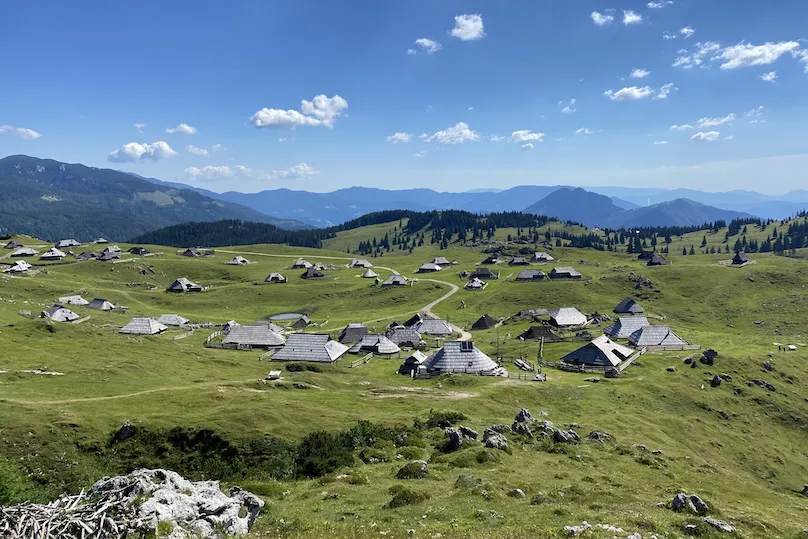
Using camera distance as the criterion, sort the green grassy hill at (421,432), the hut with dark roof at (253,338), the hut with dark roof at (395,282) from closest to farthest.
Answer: the green grassy hill at (421,432) → the hut with dark roof at (253,338) → the hut with dark roof at (395,282)

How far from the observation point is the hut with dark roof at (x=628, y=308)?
139 meters

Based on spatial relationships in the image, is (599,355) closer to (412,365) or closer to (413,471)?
(412,365)

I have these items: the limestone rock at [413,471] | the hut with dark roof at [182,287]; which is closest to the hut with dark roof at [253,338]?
the limestone rock at [413,471]

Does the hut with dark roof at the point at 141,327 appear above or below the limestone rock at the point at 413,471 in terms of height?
below

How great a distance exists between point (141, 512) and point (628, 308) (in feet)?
463

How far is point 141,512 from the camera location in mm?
19516

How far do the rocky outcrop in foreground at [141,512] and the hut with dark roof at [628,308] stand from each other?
13302 cm

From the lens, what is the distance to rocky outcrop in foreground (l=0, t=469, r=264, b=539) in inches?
637

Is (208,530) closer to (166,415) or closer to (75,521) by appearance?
(75,521)

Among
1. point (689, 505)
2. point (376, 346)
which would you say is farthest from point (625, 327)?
point (689, 505)

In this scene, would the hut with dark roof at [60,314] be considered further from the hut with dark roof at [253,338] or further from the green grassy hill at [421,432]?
the hut with dark roof at [253,338]

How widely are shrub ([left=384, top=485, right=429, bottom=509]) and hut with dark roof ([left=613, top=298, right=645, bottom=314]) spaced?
12436 cm

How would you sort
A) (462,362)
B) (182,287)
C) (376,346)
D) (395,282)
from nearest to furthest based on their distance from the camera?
(462,362), (376,346), (182,287), (395,282)

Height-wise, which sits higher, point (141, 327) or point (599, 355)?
point (599, 355)
